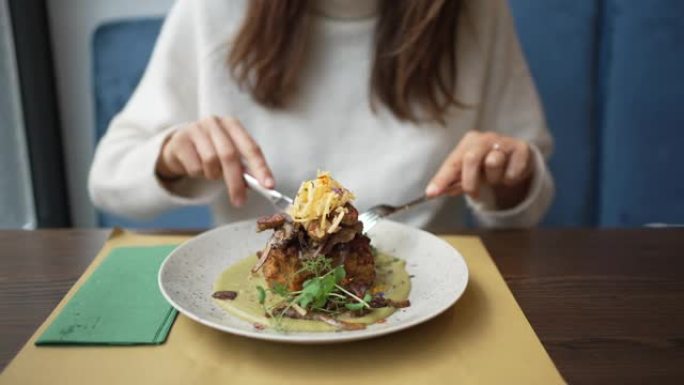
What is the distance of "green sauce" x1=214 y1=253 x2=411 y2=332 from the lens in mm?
601

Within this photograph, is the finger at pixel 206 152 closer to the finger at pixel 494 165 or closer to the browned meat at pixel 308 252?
the browned meat at pixel 308 252

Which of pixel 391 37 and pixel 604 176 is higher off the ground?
pixel 391 37

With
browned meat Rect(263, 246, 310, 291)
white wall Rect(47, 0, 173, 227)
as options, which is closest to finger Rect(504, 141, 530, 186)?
browned meat Rect(263, 246, 310, 291)

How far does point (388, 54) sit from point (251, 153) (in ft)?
1.22

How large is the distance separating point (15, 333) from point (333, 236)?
1.06 ft

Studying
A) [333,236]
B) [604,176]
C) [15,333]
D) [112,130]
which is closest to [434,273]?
[333,236]

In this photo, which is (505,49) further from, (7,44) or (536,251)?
(7,44)

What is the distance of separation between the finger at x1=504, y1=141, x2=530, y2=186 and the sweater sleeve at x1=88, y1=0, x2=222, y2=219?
1.49ft

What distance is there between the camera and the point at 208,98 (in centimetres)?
112

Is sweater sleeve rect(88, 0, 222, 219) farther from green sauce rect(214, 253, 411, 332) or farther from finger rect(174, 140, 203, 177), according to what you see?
green sauce rect(214, 253, 411, 332)

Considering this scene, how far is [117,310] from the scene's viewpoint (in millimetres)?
645

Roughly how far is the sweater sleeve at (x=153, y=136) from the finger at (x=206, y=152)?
8cm

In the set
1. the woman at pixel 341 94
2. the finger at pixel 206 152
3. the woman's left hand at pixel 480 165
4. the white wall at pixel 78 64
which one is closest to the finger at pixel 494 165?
the woman's left hand at pixel 480 165

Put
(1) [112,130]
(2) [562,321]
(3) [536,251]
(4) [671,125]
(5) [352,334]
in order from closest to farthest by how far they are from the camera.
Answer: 1. (5) [352,334]
2. (2) [562,321]
3. (3) [536,251]
4. (1) [112,130]
5. (4) [671,125]
